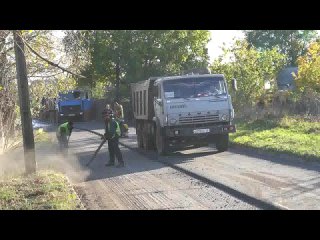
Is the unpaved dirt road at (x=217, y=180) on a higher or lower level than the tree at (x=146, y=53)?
lower

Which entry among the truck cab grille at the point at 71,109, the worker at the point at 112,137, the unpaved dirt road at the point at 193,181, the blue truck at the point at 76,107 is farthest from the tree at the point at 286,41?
the worker at the point at 112,137

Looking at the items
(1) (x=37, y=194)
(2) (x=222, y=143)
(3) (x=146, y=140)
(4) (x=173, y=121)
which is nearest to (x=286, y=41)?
(3) (x=146, y=140)

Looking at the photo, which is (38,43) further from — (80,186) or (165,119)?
(165,119)

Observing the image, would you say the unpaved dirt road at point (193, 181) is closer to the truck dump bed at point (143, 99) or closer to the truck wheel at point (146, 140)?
the truck wheel at point (146, 140)

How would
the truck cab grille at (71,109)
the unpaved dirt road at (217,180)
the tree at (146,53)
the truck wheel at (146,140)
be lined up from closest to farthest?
the unpaved dirt road at (217,180), the truck wheel at (146,140), the tree at (146,53), the truck cab grille at (71,109)

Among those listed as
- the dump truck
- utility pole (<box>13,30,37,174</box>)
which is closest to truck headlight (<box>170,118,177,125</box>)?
the dump truck

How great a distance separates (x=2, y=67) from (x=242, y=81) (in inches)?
688

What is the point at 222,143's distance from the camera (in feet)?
59.1

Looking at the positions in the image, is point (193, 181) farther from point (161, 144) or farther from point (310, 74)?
point (310, 74)

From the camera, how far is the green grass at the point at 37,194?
346 inches
